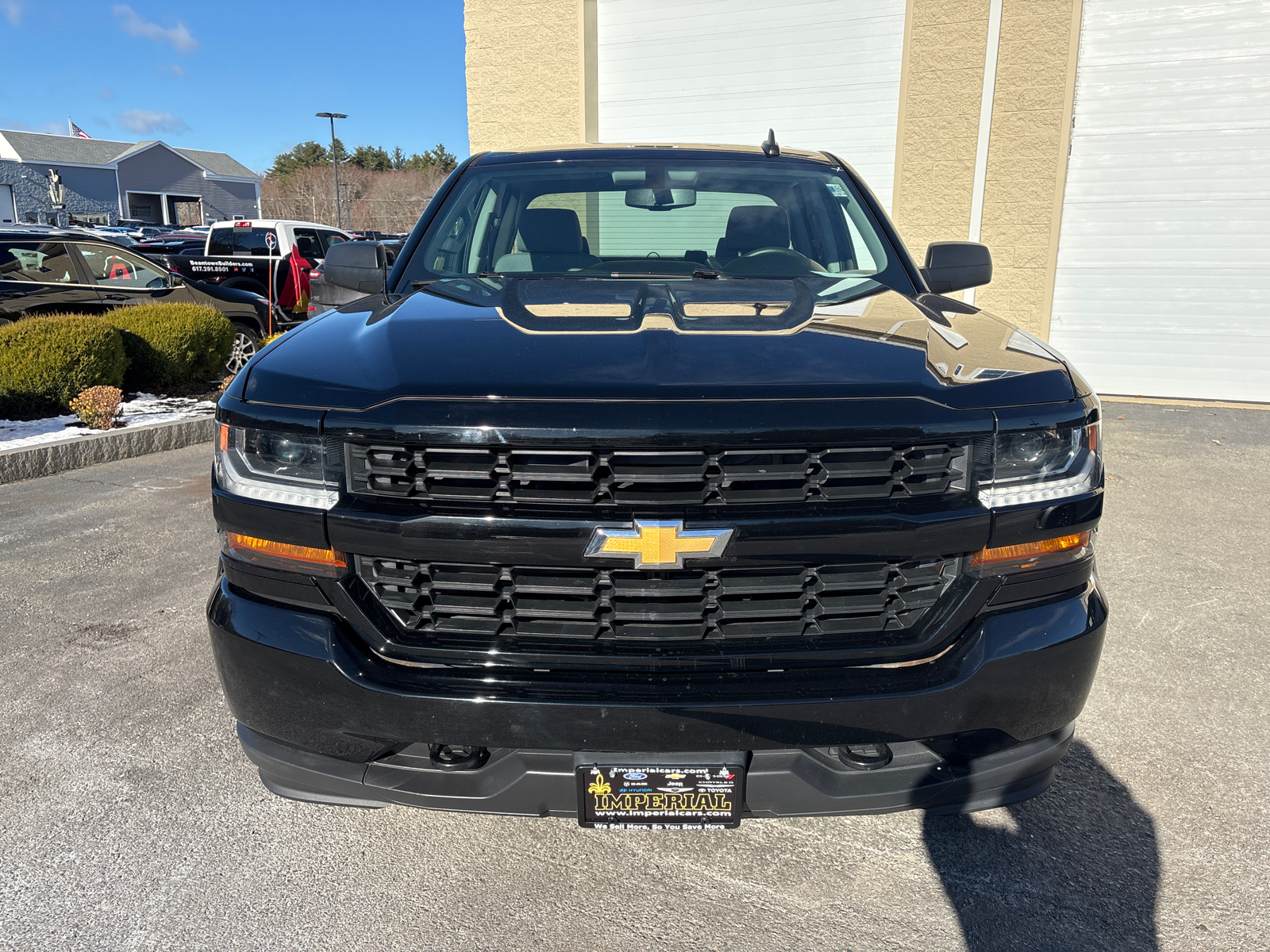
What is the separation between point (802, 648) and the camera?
1776mm

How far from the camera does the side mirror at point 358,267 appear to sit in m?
2.95

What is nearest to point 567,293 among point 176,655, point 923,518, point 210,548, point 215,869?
point 923,518

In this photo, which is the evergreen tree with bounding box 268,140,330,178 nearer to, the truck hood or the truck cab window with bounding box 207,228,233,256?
the truck cab window with bounding box 207,228,233,256

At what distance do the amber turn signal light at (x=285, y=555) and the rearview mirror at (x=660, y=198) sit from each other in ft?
6.39

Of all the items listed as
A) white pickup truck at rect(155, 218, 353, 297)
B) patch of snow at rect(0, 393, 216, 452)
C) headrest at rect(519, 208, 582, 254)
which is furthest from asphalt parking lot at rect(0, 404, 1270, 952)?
white pickup truck at rect(155, 218, 353, 297)

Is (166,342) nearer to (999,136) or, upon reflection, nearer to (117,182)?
(999,136)

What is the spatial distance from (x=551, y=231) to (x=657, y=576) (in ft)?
5.83

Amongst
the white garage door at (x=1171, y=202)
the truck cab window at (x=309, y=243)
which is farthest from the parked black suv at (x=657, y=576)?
the truck cab window at (x=309, y=243)

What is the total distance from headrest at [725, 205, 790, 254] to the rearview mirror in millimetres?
178

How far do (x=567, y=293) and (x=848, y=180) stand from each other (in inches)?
59.8

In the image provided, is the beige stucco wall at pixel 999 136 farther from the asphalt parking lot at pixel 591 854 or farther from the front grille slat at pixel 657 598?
the front grille slat at pixel 657 598

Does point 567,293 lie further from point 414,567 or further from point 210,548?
point 210,548

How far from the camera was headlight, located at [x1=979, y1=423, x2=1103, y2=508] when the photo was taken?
1776mm

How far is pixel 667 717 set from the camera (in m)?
1.70
